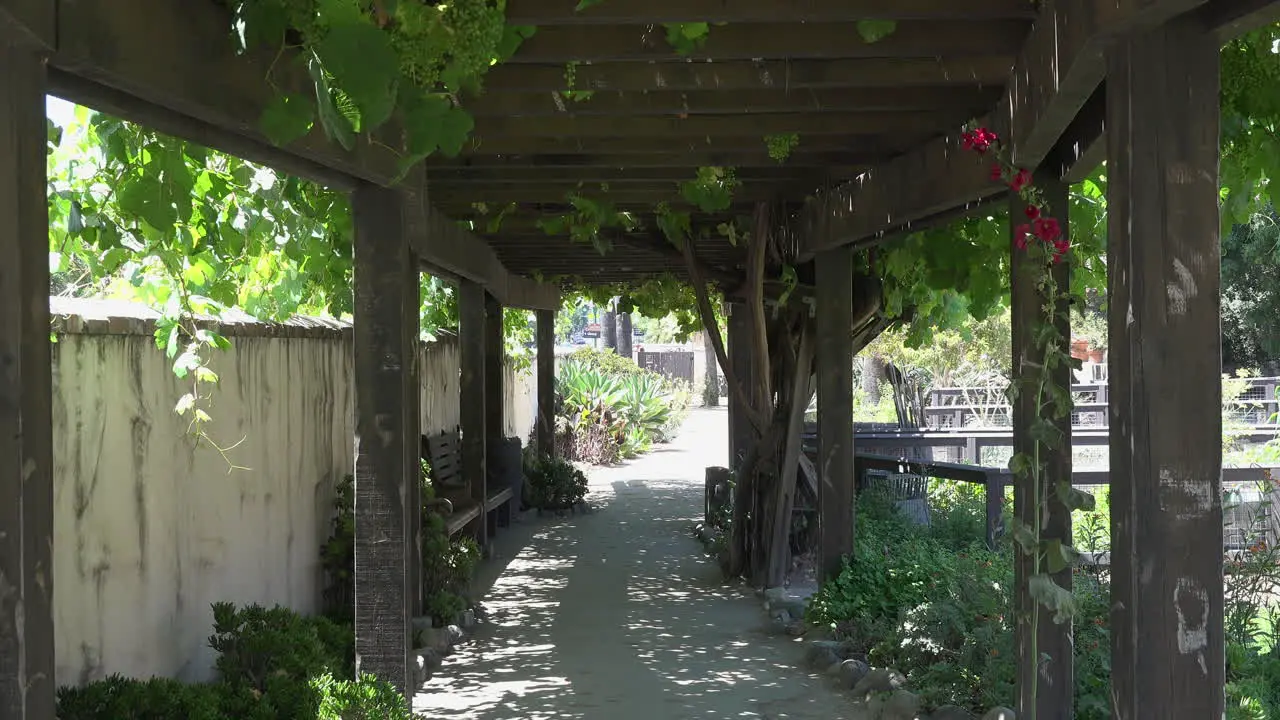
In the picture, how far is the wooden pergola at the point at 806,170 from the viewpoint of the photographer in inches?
88.7

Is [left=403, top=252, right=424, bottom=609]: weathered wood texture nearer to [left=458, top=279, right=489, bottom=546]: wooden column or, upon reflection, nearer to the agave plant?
[left=458, top=279, right=489, bottom=546]: wooden column

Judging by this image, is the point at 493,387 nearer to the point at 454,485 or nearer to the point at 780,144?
the point at 454,485

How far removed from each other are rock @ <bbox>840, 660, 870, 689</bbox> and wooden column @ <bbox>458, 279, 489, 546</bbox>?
488cm

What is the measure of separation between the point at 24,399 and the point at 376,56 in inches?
41.0

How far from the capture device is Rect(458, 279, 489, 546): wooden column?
35.0ft

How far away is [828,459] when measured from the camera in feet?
26.2

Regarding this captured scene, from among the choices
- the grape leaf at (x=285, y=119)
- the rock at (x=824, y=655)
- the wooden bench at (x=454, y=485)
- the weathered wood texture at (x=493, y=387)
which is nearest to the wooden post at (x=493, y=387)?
the weathered wood texture at (x=493, y=387)

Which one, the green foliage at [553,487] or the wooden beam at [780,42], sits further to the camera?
the green foliage at [553,487]

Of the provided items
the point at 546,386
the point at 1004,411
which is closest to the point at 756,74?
the point at 546,386

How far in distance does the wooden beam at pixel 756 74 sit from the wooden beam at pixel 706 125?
62 cm

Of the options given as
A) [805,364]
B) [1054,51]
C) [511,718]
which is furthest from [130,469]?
[805,364]

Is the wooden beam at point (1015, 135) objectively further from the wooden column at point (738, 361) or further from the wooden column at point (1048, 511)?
the wooden column at point (738, 361)

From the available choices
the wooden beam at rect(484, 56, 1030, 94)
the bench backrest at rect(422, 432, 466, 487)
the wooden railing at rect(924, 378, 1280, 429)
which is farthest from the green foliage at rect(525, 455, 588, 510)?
the wooden beam at rect(484, 56, 1030, 94)

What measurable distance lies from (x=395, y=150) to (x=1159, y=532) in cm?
293
